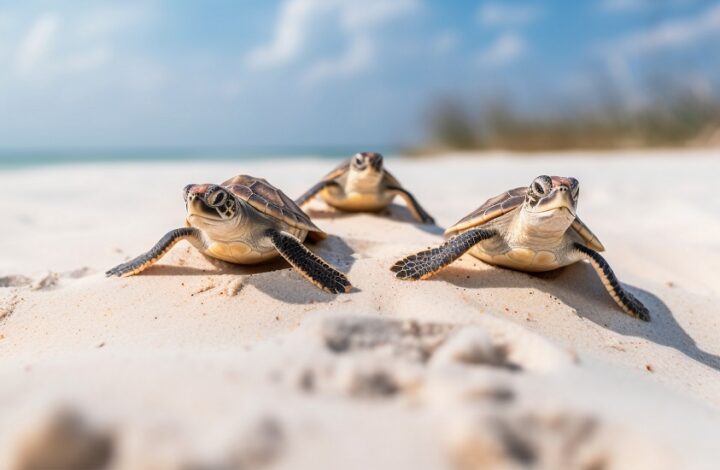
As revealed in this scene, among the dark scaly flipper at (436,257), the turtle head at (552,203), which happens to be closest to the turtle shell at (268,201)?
the dark scaly flipper at (436,257)

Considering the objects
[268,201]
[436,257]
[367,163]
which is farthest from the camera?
[367,163]

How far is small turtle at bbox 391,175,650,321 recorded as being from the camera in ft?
9.23

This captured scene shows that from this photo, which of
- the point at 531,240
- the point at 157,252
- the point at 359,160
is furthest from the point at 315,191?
the point at 531,240

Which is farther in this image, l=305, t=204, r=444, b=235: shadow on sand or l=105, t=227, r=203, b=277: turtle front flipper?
l=305, t=204, r=444, b=235: shadow on sand

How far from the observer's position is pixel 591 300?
3088 mm

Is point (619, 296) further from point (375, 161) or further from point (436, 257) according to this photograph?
point (375, 161)

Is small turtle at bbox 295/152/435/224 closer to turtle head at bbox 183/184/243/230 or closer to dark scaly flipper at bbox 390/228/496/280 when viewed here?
dark scaly flipper at bbox 390/228/496/280

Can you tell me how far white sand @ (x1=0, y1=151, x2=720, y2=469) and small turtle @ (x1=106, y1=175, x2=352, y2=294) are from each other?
0.10m

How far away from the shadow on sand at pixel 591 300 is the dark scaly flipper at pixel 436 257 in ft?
0.36

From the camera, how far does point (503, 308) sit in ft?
8.68

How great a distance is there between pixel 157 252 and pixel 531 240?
7.14 feet

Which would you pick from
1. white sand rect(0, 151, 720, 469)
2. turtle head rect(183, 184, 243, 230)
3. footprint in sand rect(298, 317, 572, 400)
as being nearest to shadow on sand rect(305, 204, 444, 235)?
white sand rect(0, 151, 720, 469)

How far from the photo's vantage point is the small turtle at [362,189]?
5188 mm

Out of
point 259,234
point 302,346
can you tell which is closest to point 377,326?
point 302,346
